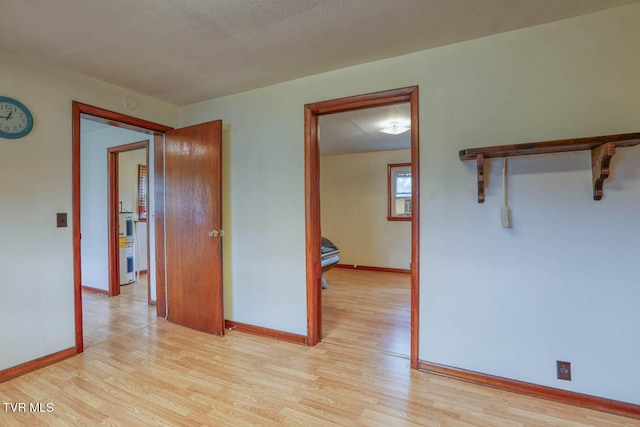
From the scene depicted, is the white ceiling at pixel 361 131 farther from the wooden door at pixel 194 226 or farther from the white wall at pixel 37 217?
the white wall at pixel 37 217

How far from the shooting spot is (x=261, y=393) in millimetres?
1928

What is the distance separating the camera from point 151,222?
12.0 feet

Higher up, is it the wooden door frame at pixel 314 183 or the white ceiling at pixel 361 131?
the white ceiling at pixel 361 131

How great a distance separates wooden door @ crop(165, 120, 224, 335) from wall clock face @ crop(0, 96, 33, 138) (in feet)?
3.58

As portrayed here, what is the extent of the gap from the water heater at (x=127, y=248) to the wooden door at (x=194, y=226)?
1.94 metres

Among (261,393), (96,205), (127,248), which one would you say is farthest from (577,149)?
(127,248)

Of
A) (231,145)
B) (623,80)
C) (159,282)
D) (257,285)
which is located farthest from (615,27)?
(159,282)

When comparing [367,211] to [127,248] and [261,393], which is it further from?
[261,393]

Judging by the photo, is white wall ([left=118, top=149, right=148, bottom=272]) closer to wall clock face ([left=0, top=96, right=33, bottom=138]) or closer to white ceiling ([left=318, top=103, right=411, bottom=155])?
wall clock face ([left=0, top=96, right=33, bottom=138])

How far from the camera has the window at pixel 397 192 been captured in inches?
222

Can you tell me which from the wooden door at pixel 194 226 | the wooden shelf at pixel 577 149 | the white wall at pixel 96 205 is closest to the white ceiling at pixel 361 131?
the wooden door at pixel 194 226

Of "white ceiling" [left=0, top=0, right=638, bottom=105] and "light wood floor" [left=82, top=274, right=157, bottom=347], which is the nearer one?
"white ceiling" [left=0, top=0, right=638, bottom=105]

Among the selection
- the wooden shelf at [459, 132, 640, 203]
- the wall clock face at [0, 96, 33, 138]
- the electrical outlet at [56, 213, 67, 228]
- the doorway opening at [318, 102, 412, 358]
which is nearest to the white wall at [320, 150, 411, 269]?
the doorway opening at [318, 102, 412, 358]

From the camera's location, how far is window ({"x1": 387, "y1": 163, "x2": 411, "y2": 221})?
5.64m
